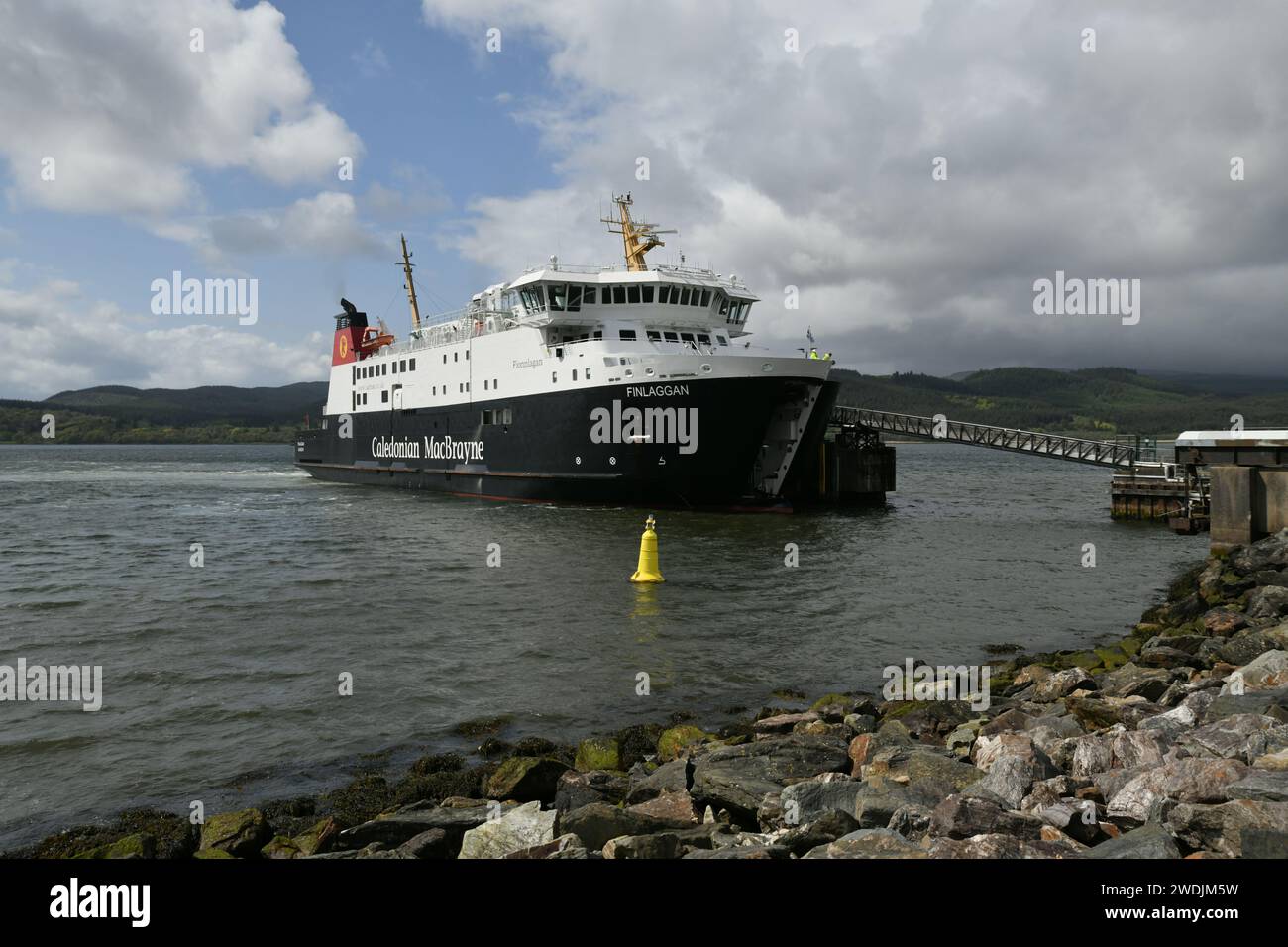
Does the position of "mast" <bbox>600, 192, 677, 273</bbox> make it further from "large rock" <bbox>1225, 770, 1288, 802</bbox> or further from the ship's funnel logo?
"large rock" <bbox>1225, 770, 1288, 802</bbox>

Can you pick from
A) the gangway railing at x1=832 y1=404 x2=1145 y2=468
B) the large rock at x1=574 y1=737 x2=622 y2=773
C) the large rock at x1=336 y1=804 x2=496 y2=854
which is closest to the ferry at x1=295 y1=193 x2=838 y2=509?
the gangway railing at x1=832 y1=404 x2=1145 y2=468

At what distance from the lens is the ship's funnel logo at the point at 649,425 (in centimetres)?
2787

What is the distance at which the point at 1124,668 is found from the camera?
366 inches

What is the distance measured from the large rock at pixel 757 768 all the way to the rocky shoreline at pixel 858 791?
2 cm

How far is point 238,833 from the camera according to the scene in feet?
19.7

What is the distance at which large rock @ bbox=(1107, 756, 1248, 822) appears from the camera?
506cm

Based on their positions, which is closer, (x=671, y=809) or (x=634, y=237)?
(x=671, y=809)

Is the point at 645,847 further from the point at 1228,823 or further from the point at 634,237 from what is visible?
the point at 634,237

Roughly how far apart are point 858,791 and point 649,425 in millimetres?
22795

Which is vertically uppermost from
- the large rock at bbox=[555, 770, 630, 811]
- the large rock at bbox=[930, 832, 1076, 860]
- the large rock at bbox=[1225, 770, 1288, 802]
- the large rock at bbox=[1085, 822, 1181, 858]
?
the large rock at bbox=[1225, 770, 1288, 802]

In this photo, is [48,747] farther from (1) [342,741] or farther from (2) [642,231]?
(2) [642,231]

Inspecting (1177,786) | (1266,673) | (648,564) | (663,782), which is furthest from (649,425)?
(1177,786)

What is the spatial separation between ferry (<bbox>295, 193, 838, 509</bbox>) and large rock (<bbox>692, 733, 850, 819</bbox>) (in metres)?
20.8
